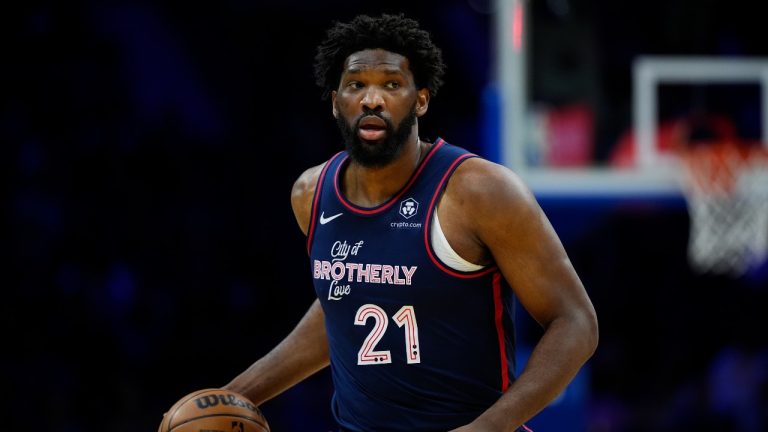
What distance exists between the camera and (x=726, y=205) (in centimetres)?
744

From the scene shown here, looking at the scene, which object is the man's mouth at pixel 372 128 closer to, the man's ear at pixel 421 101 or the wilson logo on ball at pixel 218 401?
the man's ear at pixel 421 101

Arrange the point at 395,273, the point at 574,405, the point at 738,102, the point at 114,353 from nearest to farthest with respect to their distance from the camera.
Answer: the point at 395,273 < the point at 574,405 < the point at 738,102 < the point at 114,353

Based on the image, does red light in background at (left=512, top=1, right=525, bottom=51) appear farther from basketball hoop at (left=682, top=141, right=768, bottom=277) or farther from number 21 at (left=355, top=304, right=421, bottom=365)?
number 21 at (left=355, top=304, right=421, bottom=365)

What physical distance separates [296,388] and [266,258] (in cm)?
139

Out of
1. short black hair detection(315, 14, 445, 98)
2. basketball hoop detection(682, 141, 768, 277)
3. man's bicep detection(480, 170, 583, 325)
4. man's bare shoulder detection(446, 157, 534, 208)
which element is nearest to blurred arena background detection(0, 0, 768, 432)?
basketball hoop detection(682, 141, 768, 277)

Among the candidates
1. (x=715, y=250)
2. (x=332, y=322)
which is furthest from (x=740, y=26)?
(x=332, y=322)

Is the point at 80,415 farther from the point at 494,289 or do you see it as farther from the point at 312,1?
the point at 494,289

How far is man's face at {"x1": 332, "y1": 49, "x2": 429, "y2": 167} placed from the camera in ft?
10.2

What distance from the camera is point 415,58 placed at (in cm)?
322

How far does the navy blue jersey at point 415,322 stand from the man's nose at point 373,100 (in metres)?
0.23

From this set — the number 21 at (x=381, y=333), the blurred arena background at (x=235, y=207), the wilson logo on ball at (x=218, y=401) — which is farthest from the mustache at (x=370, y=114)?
the blurred arena background at (x=235, y=207)

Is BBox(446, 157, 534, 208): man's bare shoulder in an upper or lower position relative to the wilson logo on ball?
upper

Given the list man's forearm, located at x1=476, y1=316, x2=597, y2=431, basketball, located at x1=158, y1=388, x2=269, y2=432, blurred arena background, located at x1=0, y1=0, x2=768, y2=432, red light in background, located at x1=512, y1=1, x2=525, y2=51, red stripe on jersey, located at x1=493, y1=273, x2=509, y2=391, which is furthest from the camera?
blurred arena background, located at x1=0, y1=0, x2=768, y2=432

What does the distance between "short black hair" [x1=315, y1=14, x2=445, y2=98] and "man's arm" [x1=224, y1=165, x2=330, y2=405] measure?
1.38 ft
